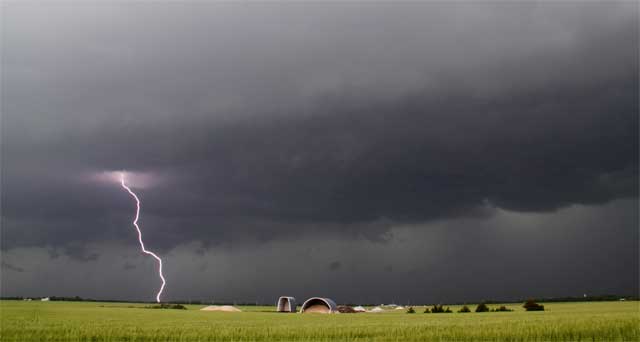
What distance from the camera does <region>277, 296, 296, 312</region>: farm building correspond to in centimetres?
10181

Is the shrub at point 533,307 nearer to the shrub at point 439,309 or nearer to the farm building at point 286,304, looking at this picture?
the shrub at point 439,309

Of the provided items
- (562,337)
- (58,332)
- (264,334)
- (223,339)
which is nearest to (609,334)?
(562,337)

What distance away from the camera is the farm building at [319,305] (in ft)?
280

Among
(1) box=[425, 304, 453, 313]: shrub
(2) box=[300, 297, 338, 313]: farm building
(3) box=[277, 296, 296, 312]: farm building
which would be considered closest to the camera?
(2) box=[300, 297, 338, 313]: farm building

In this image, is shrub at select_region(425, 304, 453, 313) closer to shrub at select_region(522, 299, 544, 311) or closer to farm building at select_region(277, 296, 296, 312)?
shrub at select_region(522, 299, 544, 311)

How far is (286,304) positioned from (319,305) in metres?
16.5

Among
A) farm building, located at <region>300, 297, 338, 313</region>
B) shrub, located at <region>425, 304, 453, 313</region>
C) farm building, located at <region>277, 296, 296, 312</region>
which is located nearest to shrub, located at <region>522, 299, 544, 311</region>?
shrub, located at <region>425, 304, 453, 313</region>

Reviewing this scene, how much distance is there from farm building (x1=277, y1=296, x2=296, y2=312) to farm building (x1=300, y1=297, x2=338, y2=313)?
12718 millimetres

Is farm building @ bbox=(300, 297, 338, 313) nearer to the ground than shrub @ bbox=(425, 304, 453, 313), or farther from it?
farther from it

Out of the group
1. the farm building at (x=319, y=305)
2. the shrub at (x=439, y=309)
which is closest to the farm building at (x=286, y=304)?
the farm building at (x=319, y=305)

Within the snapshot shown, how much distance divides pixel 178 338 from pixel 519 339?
666 inches

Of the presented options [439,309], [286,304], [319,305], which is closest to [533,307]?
[439,309]

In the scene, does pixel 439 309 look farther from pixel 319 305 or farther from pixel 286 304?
pixel 286 304

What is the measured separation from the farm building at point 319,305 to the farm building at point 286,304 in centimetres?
1272
